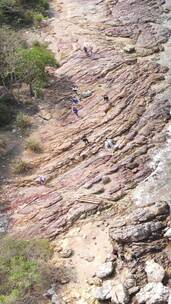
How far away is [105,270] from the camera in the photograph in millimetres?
19422

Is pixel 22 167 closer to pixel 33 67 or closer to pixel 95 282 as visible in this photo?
pixel 95 282

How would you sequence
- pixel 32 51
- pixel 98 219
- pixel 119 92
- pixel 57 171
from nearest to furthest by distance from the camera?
pixel 98 219 < pixel 57 171 < pixel 119 92 < pixel 32 51

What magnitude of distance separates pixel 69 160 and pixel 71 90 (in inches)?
272

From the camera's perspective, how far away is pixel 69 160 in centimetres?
2512

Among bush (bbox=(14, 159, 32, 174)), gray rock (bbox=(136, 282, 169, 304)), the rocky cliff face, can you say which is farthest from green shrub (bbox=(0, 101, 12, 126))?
gray rock (bbox=(136, 282, 169, 304))

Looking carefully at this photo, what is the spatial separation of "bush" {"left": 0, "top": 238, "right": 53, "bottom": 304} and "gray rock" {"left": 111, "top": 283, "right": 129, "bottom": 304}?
2592 millimetres

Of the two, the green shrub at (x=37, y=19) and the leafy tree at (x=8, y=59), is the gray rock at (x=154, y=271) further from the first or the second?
the green shrub at (x=37, y=19)

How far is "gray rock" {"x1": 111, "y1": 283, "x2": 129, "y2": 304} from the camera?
17984 millimetres

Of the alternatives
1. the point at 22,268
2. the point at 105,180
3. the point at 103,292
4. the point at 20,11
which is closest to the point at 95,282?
the point at 103,292

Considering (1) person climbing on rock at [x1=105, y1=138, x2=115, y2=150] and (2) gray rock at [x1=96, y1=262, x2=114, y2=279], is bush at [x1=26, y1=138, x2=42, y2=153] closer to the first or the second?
(1) person climbing on rock at [x1=105, y1=138, x2=115, y2=150]

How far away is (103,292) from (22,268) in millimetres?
3192

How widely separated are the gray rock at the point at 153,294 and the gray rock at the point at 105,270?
1560mm

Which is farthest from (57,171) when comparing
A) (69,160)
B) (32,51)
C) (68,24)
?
(68,24)

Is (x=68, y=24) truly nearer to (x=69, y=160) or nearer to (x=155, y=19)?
(x=155, y=19)
